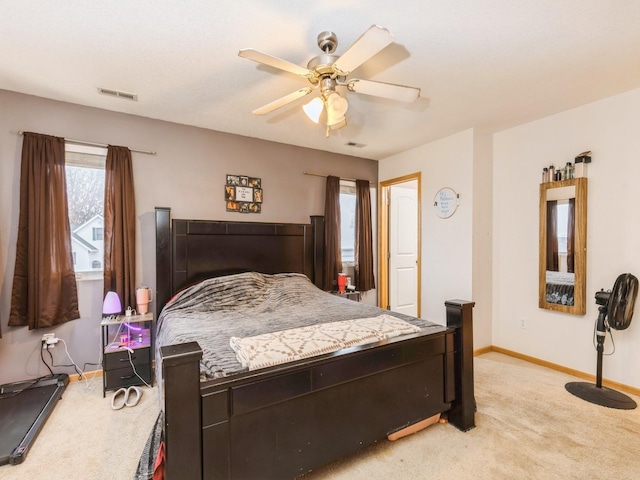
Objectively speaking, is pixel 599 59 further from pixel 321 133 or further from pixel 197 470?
pixel 197 470

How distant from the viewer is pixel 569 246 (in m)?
3.04

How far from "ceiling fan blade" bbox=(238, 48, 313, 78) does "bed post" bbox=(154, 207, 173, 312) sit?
2.05 meters

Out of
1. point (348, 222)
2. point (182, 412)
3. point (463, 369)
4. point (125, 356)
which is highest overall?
point (348, 222)

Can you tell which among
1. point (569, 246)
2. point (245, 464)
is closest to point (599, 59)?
point (569, 246)

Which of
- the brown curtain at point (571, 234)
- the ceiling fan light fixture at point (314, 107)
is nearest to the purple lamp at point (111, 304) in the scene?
the ceiling fan light fixture at point (314, 107)

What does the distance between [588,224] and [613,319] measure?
2.92 ft

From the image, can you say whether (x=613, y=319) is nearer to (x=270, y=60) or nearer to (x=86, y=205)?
(x=270, y=60)

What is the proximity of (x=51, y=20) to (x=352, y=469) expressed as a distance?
304 cm

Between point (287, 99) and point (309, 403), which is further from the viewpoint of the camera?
point (287, 99)

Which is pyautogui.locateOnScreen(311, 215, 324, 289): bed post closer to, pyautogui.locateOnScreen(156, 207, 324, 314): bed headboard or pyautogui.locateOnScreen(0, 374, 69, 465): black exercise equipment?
pyautogui.locateOnScreen(156, 207, 324, 314): bed headboard

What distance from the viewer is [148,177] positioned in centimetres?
323

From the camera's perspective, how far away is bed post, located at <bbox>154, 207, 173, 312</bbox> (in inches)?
122

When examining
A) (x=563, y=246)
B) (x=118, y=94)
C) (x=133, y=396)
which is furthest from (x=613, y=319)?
(x=118, y=94)

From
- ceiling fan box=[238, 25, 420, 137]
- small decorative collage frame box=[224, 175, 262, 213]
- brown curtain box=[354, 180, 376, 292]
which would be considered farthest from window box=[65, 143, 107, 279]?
brown curtain box=[354, 180, 376, 292]
